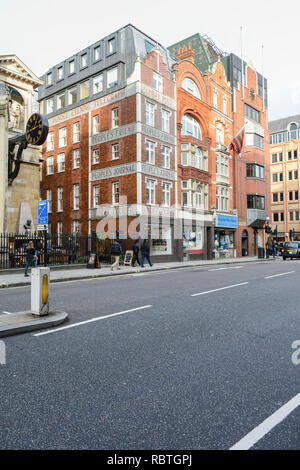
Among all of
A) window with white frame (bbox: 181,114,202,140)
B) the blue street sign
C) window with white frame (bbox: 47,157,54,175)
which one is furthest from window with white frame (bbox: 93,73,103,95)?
the blue street sign

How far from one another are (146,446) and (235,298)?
259 inches

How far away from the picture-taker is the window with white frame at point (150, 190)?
27.1 meters

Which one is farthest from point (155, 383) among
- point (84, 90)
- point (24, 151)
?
point (84, 90)

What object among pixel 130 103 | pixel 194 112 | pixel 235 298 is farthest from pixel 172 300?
pixel 194 112

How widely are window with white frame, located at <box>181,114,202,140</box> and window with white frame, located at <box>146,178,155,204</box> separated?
22.5ft

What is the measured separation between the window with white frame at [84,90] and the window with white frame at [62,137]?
→ 142 inches

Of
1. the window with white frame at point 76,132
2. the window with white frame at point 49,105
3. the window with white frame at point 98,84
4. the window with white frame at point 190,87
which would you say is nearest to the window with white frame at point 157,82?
the window with white frame at point 190,87

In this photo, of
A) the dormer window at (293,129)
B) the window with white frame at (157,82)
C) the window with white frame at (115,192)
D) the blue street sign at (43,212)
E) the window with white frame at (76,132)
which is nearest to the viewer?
the blue street sign at (43,212)

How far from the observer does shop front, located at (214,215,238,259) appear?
35094 millimetres

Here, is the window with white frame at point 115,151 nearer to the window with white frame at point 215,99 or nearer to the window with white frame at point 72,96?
the window with white frame at point 72,96

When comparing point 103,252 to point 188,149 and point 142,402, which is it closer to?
point 188,149

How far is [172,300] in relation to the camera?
8.52 meters

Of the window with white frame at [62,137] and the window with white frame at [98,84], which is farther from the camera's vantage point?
the window with white frame at [62,137]
